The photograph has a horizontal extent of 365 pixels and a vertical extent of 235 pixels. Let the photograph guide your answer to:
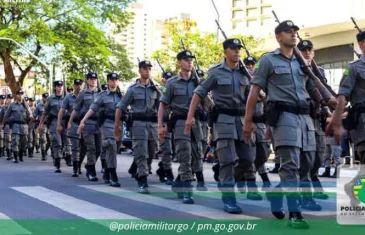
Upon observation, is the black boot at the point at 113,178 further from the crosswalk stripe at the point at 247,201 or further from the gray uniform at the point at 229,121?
the gray uniform at the point at 229,121

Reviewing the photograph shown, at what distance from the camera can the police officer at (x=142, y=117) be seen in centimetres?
912

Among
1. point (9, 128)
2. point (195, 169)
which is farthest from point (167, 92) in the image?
point (9, 128)

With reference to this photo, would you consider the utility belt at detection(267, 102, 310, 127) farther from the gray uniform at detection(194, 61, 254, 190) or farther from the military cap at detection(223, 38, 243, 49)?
the military cap at detection(223, 38, 243, 49)

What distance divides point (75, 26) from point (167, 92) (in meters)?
26.0

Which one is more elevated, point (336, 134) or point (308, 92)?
point (308, 92)

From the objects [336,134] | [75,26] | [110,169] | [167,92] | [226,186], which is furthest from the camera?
[75,26]

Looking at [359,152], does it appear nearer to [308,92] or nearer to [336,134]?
[336,134]

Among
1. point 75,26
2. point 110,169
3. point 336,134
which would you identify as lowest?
point 110,169

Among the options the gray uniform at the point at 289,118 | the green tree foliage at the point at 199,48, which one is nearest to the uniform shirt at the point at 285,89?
the gray uniform at the point at 289,118

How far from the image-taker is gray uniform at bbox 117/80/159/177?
9117 millimetres

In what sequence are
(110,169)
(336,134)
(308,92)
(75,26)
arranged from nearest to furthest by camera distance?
(336,134)
(308,92)
(110,169)
(75,26)

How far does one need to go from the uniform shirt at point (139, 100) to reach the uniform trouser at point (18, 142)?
8.68 metres

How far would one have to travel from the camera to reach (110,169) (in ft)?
33.9

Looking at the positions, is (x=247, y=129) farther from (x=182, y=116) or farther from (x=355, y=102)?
(x=182, y=116)
